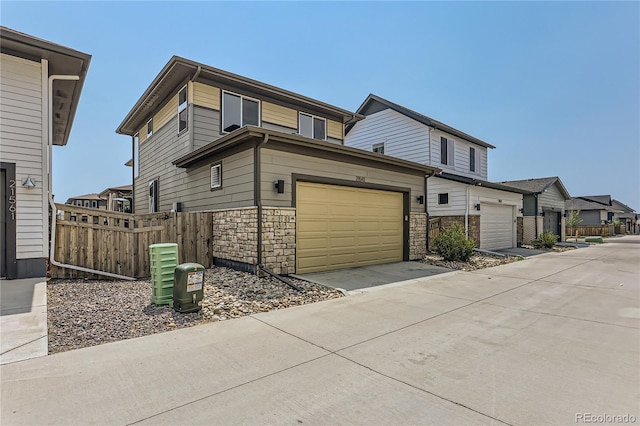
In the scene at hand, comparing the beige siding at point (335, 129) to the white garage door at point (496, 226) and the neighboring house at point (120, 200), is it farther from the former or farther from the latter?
the neighboring house at point (120, 200)

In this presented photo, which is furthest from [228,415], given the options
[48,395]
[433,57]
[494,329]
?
[433,57]

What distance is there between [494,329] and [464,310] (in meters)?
0.97

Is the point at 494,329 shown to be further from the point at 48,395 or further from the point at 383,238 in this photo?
the point at 383,238

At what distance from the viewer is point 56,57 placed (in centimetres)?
690

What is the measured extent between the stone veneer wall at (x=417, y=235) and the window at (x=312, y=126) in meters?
5.17

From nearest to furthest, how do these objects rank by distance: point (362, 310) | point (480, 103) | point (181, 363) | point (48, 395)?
point (48, 395), point (181, 363), point (362, 310), point (480, 103)

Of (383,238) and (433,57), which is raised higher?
(433,57)

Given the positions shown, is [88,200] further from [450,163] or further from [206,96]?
[450,163]

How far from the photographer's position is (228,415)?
2414mm

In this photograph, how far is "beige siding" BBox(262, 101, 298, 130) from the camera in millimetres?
11586

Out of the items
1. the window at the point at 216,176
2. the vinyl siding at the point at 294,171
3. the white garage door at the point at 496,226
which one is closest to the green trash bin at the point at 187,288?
the vinyl siding at the point at 294,171

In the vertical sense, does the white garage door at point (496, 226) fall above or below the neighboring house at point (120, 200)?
below

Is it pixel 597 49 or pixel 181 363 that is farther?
pixel 597 49

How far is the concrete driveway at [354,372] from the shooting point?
2.46 meters
